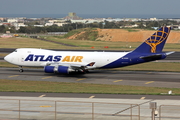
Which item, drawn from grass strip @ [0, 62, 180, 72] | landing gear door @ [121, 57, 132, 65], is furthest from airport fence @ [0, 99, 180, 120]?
grass strip @ [0, 62, 180, 72]

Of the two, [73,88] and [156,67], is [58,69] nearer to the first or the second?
[73,88]

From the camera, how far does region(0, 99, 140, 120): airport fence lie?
2548 centimetres

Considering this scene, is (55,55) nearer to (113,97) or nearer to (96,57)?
(96,57)

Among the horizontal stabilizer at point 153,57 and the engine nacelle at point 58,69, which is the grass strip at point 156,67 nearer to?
the horizontal stabilizer at point 153,57

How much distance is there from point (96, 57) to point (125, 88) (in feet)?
42.3

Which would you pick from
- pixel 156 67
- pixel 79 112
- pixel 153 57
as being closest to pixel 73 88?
pixel 153 57

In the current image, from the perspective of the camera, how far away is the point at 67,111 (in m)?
27.4

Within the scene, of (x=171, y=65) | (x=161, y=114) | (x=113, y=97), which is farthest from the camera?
(x=171, y=65)

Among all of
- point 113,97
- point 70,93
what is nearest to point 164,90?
point 113,97

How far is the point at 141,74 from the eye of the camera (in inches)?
2160

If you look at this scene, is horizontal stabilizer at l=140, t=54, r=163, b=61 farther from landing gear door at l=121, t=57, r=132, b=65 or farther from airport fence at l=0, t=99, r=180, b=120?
airport fence at l=0, t=99, r=180, b=120

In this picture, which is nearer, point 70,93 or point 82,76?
point 70,93

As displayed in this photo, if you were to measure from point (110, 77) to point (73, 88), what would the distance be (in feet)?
35.1

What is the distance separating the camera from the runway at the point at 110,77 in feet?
155
